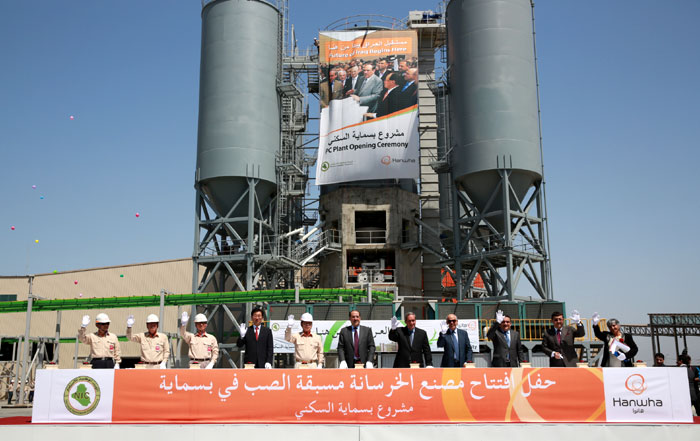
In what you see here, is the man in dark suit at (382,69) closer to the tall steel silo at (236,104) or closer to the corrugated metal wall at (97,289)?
the tall steel silo at (236,104)

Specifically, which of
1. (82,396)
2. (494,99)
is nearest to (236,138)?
(494,99)

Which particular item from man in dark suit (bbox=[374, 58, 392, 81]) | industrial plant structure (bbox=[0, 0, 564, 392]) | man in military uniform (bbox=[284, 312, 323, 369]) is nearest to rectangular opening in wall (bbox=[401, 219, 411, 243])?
industrial plant structure (bbox=[0, 0, 564, 392])

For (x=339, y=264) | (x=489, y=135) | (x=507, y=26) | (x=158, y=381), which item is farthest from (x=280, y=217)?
(x=158, y=381)

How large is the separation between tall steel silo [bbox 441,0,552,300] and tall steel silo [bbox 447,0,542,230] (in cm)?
6

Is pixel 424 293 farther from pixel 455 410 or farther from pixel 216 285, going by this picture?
pixel 455 410

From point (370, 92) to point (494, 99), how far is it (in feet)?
28.4

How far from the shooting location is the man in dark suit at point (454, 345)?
12.6 meters

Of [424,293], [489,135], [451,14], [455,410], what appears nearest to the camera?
[455,410]

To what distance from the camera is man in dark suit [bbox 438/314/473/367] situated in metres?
12.6

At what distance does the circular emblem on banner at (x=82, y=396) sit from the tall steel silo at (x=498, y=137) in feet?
91.9

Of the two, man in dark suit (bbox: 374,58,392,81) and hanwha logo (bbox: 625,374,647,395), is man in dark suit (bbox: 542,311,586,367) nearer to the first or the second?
hanwha logo (bbox: 625,374,647,395)

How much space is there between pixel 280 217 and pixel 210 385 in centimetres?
3294

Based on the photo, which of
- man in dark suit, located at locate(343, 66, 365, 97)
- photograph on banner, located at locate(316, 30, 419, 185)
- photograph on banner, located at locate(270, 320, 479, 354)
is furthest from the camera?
man in dark suit, located at locate(343, 66, 365, 97)

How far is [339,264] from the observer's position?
42.7 meters
